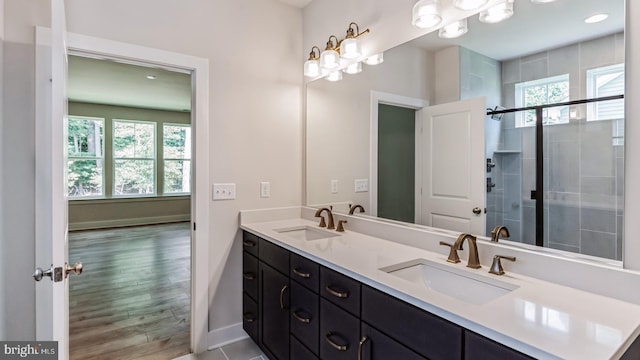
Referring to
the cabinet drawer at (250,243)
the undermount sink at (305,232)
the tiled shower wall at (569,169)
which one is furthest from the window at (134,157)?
the tiled shower wall at (569,169)

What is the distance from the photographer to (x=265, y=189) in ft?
8.30

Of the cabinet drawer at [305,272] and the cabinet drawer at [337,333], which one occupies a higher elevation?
the cabinet drawer at [305,272]

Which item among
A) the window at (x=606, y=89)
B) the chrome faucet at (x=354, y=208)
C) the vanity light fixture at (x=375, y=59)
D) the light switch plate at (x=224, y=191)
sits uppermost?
the vanity light fixture at (x=375, y=59)

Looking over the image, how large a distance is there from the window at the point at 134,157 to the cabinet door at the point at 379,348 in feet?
23.6

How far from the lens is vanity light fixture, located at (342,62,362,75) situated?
2.20 metres

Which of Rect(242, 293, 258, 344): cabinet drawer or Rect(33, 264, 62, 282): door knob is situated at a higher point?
Rect(33, 264, 62, 282): door knob

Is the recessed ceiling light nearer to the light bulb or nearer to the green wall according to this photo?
the green wall

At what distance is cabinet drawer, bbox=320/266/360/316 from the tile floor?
106 centimetres

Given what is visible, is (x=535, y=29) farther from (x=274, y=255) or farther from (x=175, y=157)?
(x=175, y=157)

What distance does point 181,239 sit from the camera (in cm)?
580

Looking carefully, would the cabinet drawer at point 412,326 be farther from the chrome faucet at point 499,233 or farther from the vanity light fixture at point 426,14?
the vanity light fixture at point 426,14

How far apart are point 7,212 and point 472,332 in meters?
2.24

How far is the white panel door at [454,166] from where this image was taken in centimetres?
A: 155

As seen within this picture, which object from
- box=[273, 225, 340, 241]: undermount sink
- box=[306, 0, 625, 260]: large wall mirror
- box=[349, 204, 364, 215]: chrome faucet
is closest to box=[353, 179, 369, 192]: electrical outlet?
box=[306, 0, 625, 260]: large wall mirror
